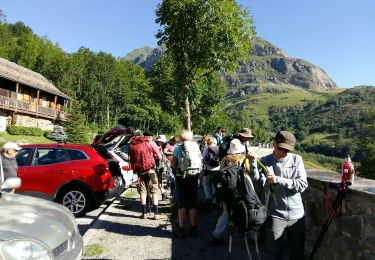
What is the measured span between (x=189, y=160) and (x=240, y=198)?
8.43ft

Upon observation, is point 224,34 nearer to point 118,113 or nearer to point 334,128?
point 118,113

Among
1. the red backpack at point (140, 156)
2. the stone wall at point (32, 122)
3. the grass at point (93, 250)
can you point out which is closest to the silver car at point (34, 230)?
the grass at point (93, 250)

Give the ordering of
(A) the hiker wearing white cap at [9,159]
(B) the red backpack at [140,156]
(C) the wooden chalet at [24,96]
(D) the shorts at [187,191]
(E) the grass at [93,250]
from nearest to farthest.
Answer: (E) the grass at [93,250] → (A) the hiker wearing white cap at [9,159] → (D) the shorts at [187,191] → (B) the red backpack at [140,156] → (C) the wooden chalet at [24,96]

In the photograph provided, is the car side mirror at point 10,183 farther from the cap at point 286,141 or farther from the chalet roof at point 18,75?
the chalet roof at point 18,75

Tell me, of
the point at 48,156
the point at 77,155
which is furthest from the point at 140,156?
the point at 48,156

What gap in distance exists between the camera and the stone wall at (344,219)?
4059 millimetres

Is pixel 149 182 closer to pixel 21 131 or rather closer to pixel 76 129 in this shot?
pixel 21 131

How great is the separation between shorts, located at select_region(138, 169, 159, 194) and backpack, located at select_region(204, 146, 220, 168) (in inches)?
51.1

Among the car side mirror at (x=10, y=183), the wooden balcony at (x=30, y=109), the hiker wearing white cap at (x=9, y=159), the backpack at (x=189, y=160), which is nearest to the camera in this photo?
the car side mirror at (x=10, y=183)

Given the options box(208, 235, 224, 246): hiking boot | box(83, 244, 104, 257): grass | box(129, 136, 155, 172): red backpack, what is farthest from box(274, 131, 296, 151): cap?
box(129, 136, 155, 172): red backpack

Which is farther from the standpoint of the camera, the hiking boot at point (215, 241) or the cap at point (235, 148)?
the hiking boot at point (215, 241)

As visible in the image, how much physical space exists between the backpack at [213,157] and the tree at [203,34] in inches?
409

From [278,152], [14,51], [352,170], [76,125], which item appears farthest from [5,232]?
[14,51]

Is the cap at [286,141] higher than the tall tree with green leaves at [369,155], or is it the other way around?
the cap at [286,141]
